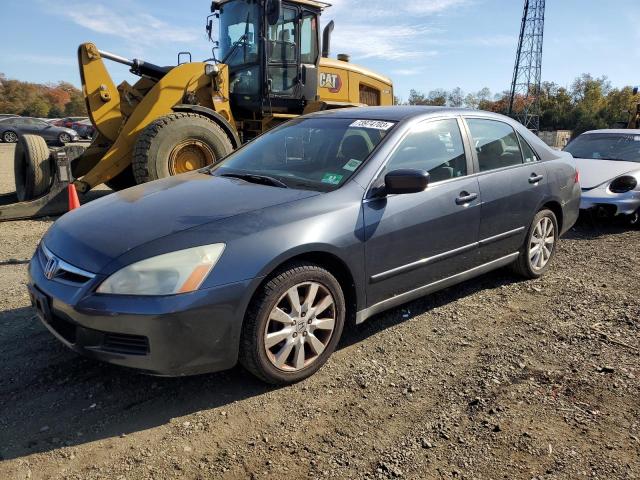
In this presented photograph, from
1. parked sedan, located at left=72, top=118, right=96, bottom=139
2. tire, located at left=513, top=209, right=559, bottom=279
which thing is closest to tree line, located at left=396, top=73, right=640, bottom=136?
parked sedan, located at left=72, top=118, right=96, bottom=139

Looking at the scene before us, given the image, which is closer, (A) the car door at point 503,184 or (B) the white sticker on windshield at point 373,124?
(B) the white sticker on windshield at point 373,124

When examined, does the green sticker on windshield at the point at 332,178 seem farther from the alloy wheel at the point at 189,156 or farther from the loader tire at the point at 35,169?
the loader tire at the point at 35,169

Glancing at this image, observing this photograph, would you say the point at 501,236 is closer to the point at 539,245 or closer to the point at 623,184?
the point at 539,245

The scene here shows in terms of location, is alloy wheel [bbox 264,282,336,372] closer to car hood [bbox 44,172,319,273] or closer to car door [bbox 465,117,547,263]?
car hood [bbox 44,172,319,273]

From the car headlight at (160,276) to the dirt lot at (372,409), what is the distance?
72cm

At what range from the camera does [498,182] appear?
414 centimetres

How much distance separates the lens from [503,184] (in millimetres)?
4188

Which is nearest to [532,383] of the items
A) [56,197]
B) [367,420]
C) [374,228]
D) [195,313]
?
[367,420]

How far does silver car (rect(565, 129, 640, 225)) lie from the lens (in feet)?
22.8

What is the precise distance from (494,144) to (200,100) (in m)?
5.32

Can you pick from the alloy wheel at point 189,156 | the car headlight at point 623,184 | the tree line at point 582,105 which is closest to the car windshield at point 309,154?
the alloy wheel at point 189,156

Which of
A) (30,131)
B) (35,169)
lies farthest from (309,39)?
(30,131)

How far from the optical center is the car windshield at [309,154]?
342 cm

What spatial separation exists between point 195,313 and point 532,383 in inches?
80.1
